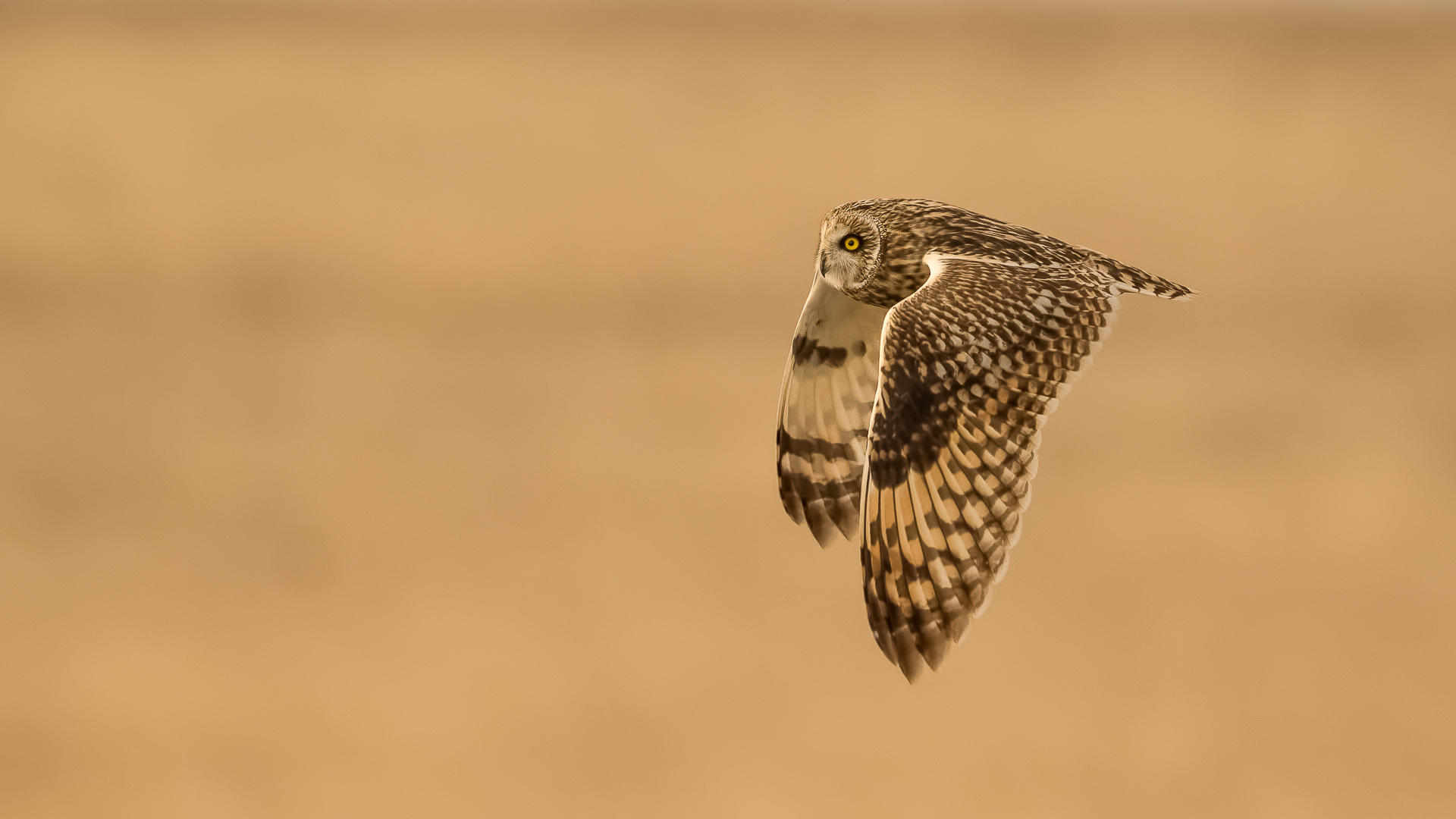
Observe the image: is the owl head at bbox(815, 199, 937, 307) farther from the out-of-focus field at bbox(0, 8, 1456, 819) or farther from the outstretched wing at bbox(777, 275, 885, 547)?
the out-of-focus field at bbox(0, 8, 1456, 819)

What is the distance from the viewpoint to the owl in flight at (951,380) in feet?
6.19

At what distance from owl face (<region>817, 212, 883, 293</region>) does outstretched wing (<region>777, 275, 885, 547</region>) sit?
168mm

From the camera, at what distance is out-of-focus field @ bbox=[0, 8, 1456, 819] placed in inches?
251

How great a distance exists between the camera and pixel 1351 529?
780 centimetres

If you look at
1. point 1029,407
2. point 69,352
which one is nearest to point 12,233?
point 69,352

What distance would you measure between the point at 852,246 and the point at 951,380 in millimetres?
320

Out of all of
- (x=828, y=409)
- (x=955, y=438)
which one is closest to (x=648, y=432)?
(x=828, y=409)

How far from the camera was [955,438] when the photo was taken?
1.97 metres

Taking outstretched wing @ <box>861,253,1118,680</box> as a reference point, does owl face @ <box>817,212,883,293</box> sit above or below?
above

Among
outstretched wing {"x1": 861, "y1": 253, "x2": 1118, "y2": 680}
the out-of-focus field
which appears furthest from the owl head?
the out-of-focus field

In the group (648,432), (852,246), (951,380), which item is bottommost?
(648,432)

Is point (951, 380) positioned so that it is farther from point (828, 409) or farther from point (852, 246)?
point (828, 409)

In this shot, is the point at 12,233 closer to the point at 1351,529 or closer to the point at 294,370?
the point at 294,370

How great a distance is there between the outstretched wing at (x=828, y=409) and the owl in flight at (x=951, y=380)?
14 cm
